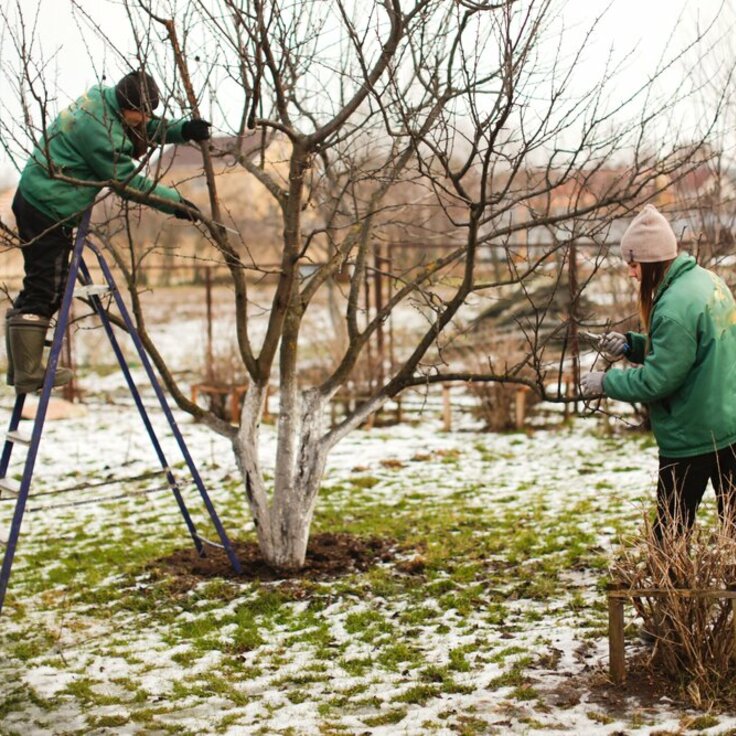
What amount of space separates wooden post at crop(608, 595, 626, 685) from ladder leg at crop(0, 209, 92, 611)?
2.56 meters

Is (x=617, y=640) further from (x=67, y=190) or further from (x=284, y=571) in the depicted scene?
(x=67, y=190)

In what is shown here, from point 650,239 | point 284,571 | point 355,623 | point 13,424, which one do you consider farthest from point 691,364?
point 13,424

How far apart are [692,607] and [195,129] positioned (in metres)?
3.05

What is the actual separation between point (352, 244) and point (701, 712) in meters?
2.85

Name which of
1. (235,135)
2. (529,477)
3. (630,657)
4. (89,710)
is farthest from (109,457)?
A: (630,657)

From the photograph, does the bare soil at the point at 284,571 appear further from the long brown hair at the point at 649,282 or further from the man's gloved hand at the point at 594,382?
the long brown hair at the point at 649,282

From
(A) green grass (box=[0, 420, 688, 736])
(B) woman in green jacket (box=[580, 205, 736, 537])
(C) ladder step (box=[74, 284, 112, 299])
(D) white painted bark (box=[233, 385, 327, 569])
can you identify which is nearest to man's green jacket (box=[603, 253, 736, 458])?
(B) woman in green jacket (box=[580, 205, 736, 537])

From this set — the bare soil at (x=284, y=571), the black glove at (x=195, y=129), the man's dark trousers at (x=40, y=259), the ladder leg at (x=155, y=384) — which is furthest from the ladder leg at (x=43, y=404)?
the bare soil at (x=284, y=571)

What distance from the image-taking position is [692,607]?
3504 mm

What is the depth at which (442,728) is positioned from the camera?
3.43m

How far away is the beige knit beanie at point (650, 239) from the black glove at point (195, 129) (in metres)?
2.12

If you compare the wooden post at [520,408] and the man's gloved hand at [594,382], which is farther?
the wooden post at [520,408]

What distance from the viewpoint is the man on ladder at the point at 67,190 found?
483 centimetres

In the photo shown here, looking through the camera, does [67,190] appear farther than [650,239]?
Yes
